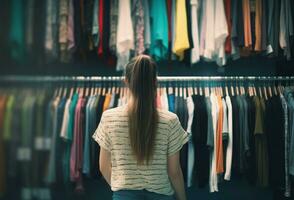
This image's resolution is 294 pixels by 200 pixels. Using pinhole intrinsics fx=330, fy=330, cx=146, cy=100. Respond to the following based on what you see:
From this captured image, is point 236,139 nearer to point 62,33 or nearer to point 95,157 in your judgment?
point 95,157

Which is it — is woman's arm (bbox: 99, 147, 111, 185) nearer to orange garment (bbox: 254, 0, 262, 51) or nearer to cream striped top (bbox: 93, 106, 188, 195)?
cream striped top (bbox: 93, 106, 188, 195)

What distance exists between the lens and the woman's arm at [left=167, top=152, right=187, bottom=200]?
1390 mm

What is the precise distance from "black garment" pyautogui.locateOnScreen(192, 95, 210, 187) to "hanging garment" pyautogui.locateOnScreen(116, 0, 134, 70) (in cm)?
61

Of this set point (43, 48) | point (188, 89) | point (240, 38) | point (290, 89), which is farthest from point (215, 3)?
point (43, 48)

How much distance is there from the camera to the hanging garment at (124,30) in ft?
7.50

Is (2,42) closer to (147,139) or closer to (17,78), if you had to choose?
(17,78)

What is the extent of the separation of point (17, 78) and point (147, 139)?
1048 millimetres

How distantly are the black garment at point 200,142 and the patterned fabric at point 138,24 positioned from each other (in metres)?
0.56

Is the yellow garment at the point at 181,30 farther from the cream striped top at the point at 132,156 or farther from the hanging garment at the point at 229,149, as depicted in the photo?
the cream striped top at the point at 132,156

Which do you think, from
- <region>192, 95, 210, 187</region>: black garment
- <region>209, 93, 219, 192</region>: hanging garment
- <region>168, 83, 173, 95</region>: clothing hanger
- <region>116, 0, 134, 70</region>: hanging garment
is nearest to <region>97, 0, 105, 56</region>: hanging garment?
<region>116, 0, 134, 70</region>: hanging garment

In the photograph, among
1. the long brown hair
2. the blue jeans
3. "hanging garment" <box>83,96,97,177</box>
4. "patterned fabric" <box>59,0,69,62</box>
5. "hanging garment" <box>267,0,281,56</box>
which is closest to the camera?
"patterned fabric" <box>59,0,69,62</box>

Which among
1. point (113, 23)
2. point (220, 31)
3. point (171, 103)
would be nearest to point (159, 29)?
point (113, 23)

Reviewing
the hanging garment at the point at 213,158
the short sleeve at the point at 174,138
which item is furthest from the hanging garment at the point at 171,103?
the short sleeve at the point at 174,138

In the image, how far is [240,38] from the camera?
2.36m
